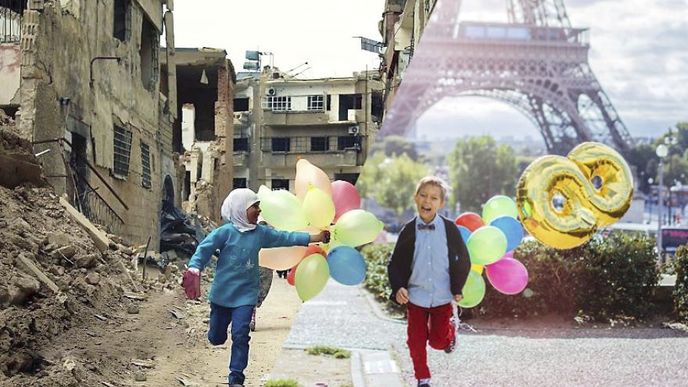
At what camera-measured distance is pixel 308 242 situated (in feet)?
7.79

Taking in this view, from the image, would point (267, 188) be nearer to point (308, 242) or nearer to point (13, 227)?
point (308, 242)

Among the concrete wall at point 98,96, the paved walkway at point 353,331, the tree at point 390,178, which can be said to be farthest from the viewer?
the paved walkway at point 353,331

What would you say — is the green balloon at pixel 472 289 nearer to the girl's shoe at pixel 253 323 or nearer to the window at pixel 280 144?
the girl's shoe at pixel 253 323

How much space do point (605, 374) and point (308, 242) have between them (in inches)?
60.6

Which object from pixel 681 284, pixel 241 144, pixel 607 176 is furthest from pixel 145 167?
pixel 681 284

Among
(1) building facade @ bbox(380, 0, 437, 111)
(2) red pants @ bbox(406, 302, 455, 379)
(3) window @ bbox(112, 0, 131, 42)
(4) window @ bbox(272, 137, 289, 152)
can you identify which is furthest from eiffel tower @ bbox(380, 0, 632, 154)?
(3) window @ bbox(112, 0, 131, 42)

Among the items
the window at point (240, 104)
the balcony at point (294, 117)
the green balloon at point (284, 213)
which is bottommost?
the green balloon at point (284, 213)

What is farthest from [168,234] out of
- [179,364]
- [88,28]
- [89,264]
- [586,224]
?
[586,224]

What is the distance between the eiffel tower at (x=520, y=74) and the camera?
2.69 meters

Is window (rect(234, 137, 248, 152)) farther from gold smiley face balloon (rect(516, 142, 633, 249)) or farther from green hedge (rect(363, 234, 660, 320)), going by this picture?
gold smiley face balloon (rect(516, 142, 633, 249))

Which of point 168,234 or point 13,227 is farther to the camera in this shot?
point 168,234

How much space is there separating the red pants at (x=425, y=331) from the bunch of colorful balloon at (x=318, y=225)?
0.24 metres

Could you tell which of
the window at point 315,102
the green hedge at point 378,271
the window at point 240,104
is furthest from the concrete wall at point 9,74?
the green hedge at point 378,271

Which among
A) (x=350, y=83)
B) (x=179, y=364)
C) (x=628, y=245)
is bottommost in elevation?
(x=179, y=364)
